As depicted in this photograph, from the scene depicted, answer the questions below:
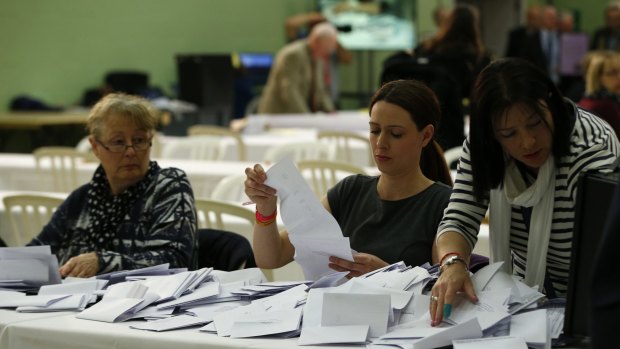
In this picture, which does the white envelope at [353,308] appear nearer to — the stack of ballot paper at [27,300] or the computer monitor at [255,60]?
the stack of ballot paper at [27,300]

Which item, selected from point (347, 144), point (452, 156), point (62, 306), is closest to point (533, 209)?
point (62, 306)

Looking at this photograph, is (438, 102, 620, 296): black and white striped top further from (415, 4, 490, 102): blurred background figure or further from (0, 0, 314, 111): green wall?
(0, 0, 314, 111): green wall

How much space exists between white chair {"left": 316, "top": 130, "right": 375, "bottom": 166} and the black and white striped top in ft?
14.2

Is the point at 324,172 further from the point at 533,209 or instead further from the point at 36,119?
the point at 36,119

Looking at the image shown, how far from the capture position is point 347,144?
722 centimetres

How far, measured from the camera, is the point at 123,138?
3393 millimetres

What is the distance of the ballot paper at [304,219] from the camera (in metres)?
2.61

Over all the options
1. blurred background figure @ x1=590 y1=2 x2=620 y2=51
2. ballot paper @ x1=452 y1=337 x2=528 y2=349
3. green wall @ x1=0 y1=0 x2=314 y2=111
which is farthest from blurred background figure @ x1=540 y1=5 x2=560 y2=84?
ballot paper @ x1=452 y1=337 x2=528 y2=349

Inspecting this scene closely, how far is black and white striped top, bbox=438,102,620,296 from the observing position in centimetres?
232

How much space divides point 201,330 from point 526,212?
0.81 m

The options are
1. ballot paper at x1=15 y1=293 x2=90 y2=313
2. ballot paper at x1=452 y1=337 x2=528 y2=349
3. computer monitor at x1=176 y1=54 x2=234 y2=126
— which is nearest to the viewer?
ballot paper at x1=452 y1=337 x2=528 y2=349

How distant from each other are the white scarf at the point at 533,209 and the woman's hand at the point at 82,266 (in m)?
1.25

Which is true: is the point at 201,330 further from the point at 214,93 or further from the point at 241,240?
the point at 214,93

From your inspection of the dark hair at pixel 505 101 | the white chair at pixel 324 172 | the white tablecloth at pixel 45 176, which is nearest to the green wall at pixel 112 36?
the white tablecloth at pixel 45 176
